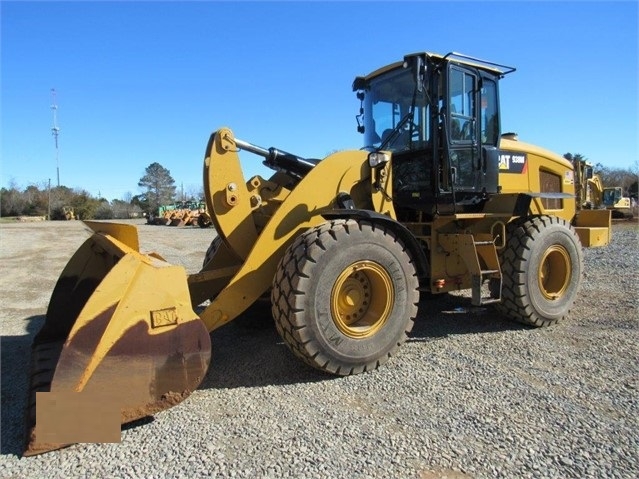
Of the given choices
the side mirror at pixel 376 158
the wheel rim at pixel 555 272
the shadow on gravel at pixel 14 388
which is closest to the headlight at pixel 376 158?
the side mirror at pixel 376 158

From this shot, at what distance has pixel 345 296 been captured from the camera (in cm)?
420

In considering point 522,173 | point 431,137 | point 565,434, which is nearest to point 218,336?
point 431,137

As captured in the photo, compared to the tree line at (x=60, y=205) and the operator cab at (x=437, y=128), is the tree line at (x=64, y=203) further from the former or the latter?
the operator cab at (x=437, y=128)

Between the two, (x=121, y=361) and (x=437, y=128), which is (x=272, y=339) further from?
(x=437, y=128)

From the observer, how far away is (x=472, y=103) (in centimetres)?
534

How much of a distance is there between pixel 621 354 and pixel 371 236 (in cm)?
265

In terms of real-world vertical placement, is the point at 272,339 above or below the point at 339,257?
below

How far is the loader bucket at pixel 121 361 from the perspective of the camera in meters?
2.91

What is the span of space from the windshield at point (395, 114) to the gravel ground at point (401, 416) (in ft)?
7.00

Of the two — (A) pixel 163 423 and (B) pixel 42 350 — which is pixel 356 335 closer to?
(A) pixel 163 423

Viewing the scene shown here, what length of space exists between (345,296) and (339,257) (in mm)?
459

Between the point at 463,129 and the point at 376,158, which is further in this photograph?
the point at 463,129

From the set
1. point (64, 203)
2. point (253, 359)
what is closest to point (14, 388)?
point (253, 359)

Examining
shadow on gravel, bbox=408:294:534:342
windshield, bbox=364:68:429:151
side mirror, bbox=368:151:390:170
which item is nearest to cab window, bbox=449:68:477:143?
windshield, bbox=364:68:429:151
